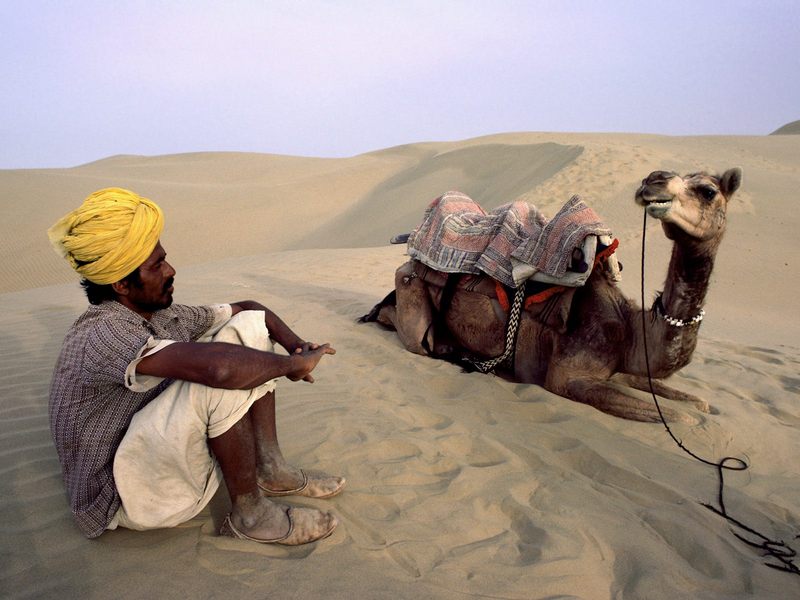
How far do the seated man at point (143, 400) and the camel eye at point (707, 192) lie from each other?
2.21m

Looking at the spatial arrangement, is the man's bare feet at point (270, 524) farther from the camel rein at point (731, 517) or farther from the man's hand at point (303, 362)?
the camel rein at point (731, 517)

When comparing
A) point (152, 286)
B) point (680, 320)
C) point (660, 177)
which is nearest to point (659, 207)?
point (660, 177)

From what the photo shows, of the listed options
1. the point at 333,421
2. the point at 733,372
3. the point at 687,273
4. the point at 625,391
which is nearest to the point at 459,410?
the point at 333,421

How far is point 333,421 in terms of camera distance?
383 centimetres

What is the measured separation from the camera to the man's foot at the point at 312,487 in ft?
9.45

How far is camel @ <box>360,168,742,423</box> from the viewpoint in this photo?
3.33m

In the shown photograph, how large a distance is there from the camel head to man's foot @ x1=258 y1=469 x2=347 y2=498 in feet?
6.72

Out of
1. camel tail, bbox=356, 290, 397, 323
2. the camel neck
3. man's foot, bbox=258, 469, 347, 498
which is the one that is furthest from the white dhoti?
camel tail, bbox=356, 290, 397, 323

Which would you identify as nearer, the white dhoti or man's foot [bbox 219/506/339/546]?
the white dhoti

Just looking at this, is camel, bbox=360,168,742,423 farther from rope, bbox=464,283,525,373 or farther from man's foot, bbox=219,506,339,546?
man's foot, bbox=219,506,339,546

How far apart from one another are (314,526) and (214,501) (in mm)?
557

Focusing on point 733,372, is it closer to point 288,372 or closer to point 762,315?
point 762,315

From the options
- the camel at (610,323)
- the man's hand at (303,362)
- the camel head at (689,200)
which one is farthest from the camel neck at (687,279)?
the man's hand at (303,362)

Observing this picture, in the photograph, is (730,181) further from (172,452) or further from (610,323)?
(172,452)
